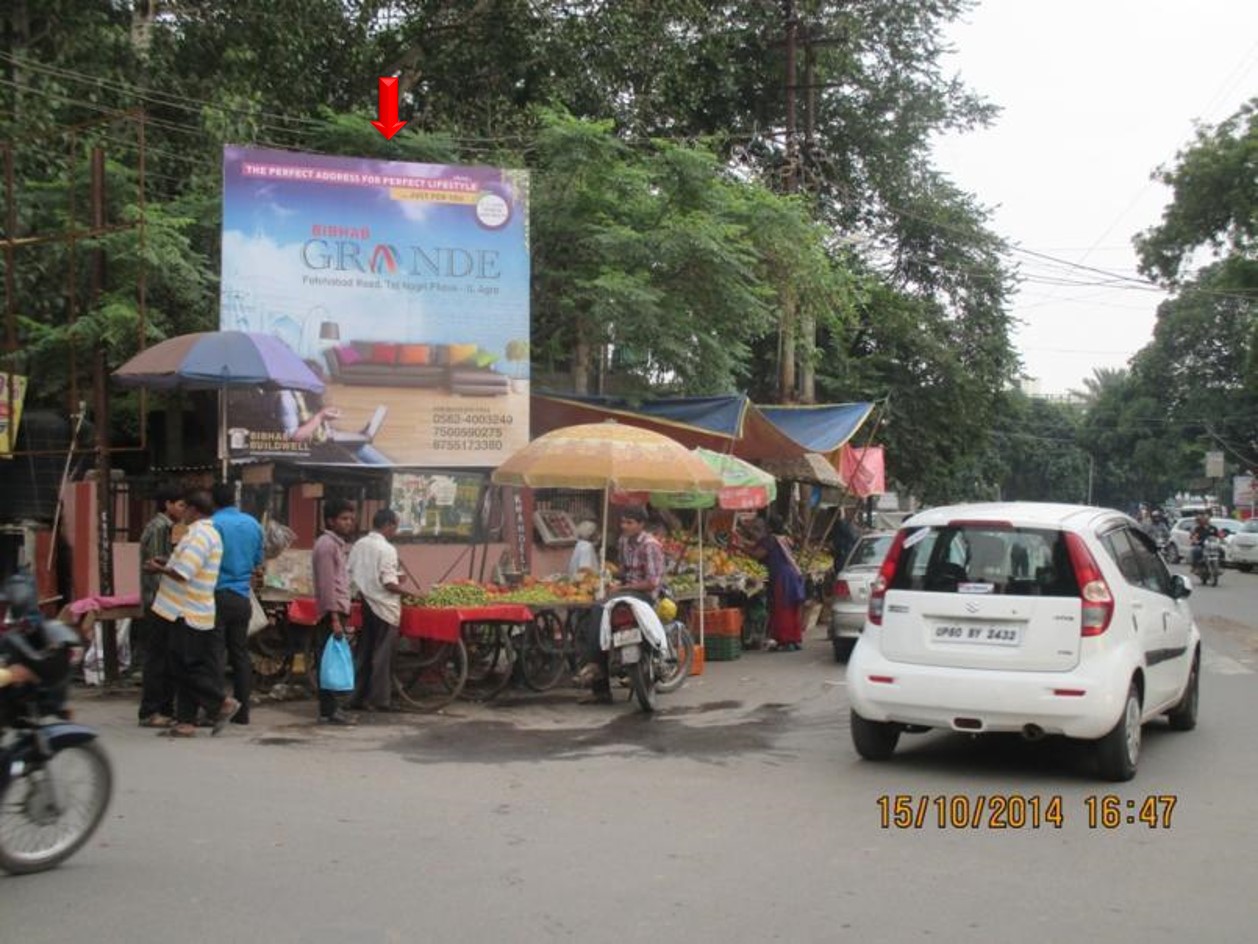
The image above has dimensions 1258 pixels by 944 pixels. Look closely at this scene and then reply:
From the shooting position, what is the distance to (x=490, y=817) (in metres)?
6.60

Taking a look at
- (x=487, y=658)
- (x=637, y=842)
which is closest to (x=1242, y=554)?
(x=487, y=658)

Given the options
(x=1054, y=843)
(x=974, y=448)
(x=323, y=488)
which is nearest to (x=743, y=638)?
(x=323, y=488)

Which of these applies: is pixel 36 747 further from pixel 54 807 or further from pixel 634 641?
pixel 634 641

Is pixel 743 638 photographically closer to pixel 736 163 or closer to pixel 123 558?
pixel 123 558

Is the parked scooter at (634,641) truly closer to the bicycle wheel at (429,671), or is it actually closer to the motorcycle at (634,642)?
the motorcycle at (634,642)

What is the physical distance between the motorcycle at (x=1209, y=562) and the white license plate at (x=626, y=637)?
71.7 ft

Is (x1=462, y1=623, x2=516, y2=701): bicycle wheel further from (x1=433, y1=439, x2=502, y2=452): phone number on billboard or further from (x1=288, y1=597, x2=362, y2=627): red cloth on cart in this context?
(x1=433, y1=439, x2=502, y2=452): phone number on billboard

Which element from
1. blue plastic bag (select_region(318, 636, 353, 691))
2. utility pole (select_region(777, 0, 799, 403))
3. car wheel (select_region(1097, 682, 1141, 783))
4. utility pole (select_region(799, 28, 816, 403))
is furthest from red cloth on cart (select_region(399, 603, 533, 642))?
utility pole (select_region(799, 28, 816, 403))

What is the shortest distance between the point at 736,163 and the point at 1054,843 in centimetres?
2276

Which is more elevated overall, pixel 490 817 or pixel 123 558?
pixel 123 558

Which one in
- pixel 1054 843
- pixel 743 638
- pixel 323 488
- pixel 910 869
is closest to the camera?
pixel 910 869

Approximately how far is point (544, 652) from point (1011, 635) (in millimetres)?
5383

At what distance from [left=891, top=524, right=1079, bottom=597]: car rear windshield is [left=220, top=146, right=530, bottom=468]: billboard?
23.5 feet

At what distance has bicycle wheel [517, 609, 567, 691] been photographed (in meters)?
11.5
